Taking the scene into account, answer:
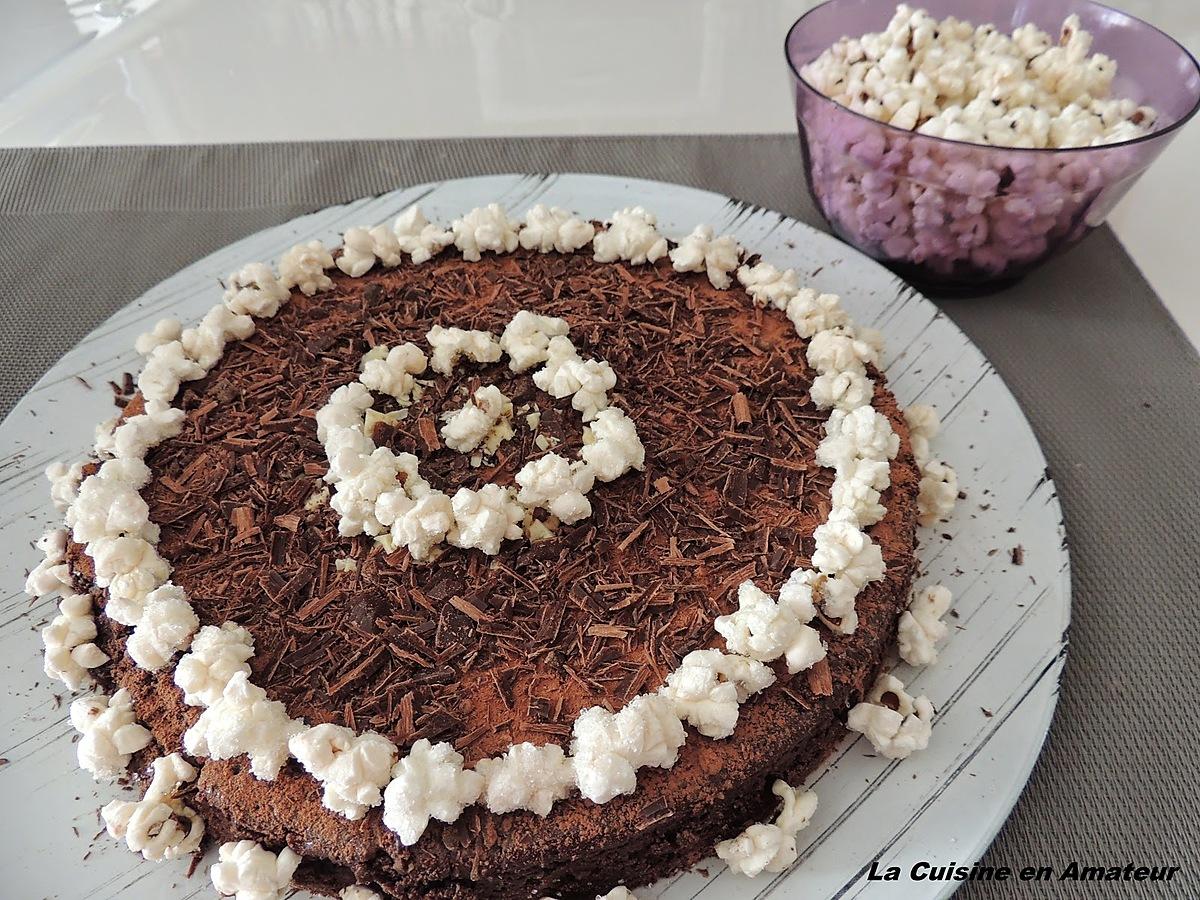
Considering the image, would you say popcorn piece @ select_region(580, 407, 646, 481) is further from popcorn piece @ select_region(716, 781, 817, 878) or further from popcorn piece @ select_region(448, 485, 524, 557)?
popcorn piece @ select_region(716, 781, 817, 878)

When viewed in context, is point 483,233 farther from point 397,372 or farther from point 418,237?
point 397,372

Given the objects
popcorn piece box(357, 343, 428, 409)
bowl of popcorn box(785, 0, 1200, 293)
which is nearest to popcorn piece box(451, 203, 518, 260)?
popcorn piece box(357, 343, 428, 409)

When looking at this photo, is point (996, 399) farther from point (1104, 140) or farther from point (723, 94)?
point (723, 94)

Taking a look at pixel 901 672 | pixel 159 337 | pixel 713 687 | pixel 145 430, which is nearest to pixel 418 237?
pixel 159 337


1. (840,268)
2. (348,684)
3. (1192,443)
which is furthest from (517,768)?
(1192,443)

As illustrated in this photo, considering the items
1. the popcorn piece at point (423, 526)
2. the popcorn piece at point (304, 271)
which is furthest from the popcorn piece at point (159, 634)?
the popcorn piece at point (304, 271)
